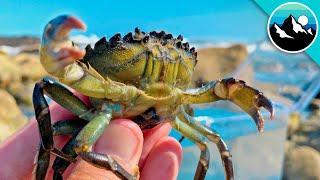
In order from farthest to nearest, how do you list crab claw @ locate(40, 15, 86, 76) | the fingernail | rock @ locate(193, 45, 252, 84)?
rock @ locate(193, 45, 252, 84)
the fingernail
crab claw @ locate(40, 15, 86, 76)

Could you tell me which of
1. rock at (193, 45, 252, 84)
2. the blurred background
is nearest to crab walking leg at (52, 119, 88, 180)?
the blurred background

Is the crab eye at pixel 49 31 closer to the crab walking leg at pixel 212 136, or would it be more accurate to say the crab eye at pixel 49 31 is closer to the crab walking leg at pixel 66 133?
the crab walking leg at pixel 66 133

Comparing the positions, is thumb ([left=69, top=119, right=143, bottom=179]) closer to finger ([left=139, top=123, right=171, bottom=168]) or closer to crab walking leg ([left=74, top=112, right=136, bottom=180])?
crab walking leg ([left=74, top=112, right=136, bottom=180])

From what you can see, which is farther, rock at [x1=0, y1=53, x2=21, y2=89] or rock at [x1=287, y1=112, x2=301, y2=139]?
rock at [x1=0, y1=53, x2=21, y2=89]

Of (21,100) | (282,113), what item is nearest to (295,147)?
(282,113)

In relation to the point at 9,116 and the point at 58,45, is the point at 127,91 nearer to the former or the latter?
the point at 58,45

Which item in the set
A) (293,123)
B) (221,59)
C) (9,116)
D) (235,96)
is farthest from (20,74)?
(235,96)

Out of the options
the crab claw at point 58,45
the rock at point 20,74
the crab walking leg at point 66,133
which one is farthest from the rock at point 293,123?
the crab claw at point 58,45
